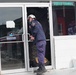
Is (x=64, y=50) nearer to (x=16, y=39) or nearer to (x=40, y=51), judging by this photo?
(x=40, y=51)

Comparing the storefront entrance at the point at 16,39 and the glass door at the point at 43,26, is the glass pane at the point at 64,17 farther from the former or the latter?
the storefront entrance at the point at 16,39

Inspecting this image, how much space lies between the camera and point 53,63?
401 inches

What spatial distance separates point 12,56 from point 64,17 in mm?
2354

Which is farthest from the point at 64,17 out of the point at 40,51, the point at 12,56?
the point at 12,56

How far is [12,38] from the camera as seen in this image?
9781mm

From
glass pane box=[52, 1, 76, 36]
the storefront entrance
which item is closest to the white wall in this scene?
glass pane box=[52, 1, 76, 36]

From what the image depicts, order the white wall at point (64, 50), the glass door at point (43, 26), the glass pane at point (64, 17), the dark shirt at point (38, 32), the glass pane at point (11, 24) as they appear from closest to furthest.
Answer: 1. the dark shirt at point (38, 32)
2. the glass pane at point (11, 24)
3. the glass door at point (43, 26)
4. the white wall at point (64, 50)
5. the glass pane at point (64, 17)

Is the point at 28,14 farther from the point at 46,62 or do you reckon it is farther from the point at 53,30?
the point at 46,62

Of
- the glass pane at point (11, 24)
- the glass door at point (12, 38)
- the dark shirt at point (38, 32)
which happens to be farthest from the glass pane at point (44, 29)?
the dark shirt at point (38, 32)

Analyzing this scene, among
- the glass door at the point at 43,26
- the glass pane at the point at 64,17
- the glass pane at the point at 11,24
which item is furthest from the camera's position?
the glass pane at the point at 64,17

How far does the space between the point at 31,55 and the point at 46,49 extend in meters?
0.61

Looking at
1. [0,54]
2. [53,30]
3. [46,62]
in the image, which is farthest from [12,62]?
[53,30]

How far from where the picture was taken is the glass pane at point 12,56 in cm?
972

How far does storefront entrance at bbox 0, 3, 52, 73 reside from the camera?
9688mm
